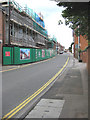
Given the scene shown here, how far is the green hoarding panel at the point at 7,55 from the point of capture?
63.9 ft

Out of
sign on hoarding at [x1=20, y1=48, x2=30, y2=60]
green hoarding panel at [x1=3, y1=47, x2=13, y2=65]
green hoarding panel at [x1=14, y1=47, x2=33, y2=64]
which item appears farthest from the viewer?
sign on hoarding at [x1=20, y1=48, x2=30, y2=60]

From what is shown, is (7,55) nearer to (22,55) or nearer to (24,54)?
(22,55)

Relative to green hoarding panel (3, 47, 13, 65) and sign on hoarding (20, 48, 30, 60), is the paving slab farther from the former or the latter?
sign on hoarding (20, 48, 30, 60)

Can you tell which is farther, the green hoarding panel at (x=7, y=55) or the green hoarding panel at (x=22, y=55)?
the green hoarding panel at (x=22, y=55)

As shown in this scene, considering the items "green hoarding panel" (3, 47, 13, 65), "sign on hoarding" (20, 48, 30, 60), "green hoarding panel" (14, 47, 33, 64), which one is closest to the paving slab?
"green hoarding panel" (3, 47, 13, 65)

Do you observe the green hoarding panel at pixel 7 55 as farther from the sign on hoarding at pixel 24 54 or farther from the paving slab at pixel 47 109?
the paving slab at pixel 47 109

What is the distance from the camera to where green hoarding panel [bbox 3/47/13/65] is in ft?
63.9

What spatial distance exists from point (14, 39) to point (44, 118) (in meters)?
22.3

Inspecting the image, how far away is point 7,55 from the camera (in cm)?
1962

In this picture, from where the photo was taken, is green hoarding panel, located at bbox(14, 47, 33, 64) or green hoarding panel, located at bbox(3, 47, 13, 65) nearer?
green hoarding panel, located at bbox(3, 47, 13, 65)

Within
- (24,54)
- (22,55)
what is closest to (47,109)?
(22,55)

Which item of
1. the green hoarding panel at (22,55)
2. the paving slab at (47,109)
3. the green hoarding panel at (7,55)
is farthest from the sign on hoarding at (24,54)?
the paving slab at (47,109)

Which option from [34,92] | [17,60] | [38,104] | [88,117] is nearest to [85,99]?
[88,117]

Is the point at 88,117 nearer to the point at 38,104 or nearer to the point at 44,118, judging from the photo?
the point at 44,118
